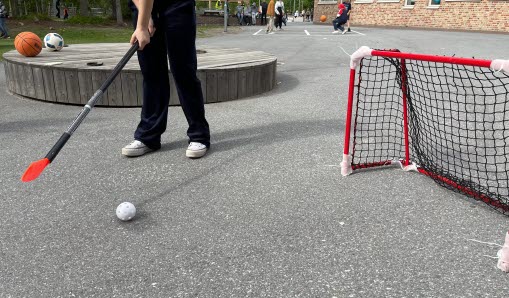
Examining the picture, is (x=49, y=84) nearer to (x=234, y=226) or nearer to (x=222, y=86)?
(x=222, y=86)

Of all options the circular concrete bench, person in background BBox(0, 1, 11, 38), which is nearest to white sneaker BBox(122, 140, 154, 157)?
the circular concrete bench

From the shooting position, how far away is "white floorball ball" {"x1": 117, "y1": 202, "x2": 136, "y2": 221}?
2.38 metres

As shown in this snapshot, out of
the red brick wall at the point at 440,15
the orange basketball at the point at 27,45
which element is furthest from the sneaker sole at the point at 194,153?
the red brick wall at the point at 440,15

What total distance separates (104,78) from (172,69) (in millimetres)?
1981

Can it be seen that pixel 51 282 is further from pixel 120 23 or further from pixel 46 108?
pixel 120 23

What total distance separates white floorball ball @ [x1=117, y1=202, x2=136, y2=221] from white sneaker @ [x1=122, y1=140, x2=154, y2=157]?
3.45ft

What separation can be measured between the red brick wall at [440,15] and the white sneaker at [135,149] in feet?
74.8

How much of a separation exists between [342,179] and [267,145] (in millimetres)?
953

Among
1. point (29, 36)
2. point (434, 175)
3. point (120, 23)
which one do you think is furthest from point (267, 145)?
point (120, 23)

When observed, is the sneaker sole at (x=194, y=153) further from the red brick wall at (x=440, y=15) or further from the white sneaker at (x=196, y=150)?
the red brick wall at (x=440, y=15)

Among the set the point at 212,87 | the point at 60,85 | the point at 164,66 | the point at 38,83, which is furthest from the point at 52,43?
the point at 164,66

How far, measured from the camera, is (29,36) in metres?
5.58

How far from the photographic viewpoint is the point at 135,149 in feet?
11.2

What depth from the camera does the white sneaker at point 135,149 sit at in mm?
3396
